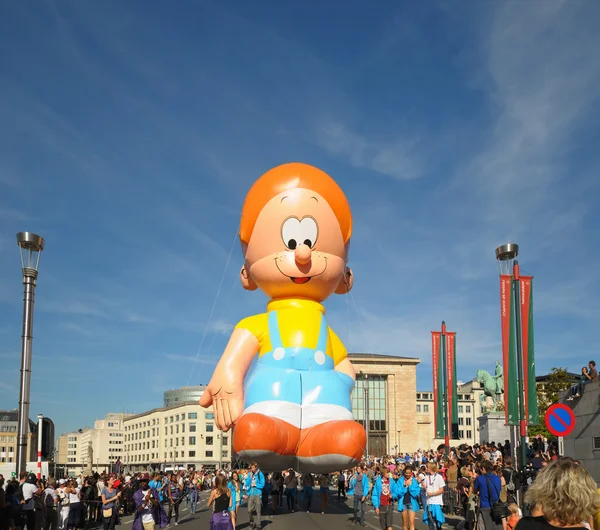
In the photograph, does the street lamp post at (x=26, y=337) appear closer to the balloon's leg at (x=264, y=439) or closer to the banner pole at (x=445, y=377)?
the balloon's leg at (x=264, y=439)

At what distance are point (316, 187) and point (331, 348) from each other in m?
3.35

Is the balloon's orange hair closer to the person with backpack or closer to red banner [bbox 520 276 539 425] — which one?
the person with backpack

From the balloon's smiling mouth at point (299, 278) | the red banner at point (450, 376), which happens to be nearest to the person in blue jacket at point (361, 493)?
the balloon's smiling mouth at point (299, 278)

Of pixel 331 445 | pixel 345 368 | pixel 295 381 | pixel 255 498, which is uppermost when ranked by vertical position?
pixel 345 368

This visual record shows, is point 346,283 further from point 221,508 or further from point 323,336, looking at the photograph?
point 221,508

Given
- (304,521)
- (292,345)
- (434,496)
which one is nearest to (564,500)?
(292,345)

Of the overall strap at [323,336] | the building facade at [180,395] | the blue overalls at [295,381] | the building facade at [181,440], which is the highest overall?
the overall strap at [323,336]

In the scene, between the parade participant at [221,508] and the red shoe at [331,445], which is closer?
the parade participant at [221,508]

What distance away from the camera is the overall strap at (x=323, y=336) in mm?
14539

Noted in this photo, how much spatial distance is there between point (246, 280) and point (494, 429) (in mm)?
24568

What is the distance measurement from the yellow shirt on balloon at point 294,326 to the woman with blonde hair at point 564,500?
428 inches

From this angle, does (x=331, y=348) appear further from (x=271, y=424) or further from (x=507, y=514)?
(x=507, y=514)

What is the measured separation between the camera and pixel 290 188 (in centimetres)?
1480

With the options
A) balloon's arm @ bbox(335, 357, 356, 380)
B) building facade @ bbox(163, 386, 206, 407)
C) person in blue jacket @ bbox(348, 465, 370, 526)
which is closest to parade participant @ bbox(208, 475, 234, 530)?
balloon's arm @ bbox(335, 357, 356, 380)
